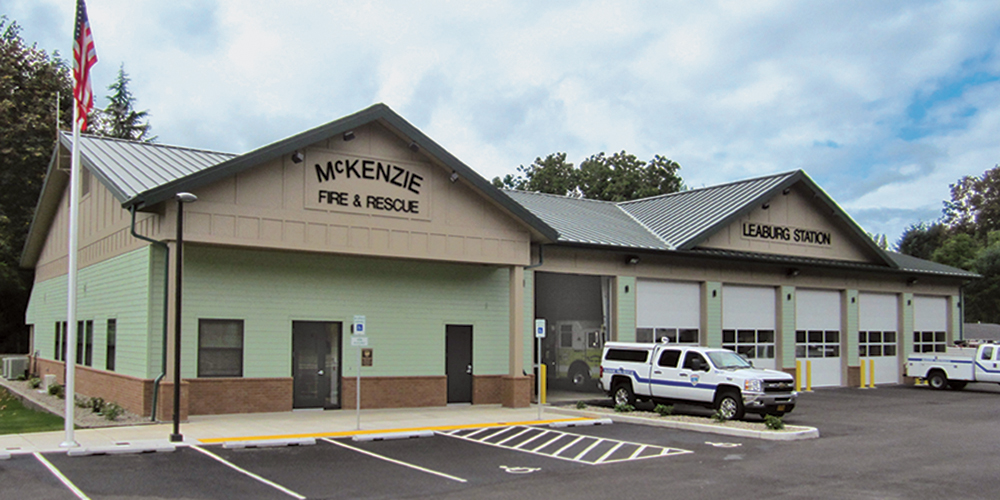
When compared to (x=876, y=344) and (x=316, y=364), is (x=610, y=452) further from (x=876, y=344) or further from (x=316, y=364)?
(x=876, y=344)

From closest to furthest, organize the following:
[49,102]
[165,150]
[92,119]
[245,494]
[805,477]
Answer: [245,494] < [805,477] < [165,150] < [49,102] < [92,119]

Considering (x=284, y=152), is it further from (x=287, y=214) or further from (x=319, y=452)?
(x=319, y=452)

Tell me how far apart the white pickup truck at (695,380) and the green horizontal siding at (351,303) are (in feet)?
11.5

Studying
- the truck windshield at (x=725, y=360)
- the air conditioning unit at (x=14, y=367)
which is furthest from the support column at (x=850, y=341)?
the air conditioning unit at (x=14, y=367)

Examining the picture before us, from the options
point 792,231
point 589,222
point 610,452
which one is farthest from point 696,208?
point 610,452

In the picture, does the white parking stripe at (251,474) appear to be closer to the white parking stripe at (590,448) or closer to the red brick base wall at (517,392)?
the white parking stripe at (590,448)

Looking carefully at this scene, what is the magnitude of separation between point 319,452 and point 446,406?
28.6ft

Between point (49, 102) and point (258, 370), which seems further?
point (49, 102)

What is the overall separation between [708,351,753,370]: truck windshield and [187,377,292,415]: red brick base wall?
1086 cm

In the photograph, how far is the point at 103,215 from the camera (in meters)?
24.3

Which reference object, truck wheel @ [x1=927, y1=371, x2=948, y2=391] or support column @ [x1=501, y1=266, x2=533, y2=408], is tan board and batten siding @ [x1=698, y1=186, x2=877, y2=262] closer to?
truck wheel @ [x1=927, y1=371, x2=948, y2=391]

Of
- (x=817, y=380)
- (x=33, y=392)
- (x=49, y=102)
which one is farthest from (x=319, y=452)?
(x=49, y=102)

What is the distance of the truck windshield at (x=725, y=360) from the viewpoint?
869 inches

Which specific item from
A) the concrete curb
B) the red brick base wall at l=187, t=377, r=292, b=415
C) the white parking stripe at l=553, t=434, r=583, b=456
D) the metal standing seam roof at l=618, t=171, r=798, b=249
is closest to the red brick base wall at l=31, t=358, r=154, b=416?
the red brick base wall at l=187, t=377, r=292, b=415
